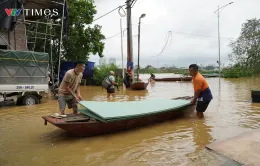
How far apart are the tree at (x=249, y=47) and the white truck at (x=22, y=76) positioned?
13.3 m

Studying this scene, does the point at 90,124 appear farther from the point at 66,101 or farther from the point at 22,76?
the point at 22,76

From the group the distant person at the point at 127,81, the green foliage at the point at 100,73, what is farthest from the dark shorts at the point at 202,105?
the green foliage at the point at 100,73

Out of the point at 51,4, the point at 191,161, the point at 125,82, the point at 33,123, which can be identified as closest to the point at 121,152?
the point at 191,161

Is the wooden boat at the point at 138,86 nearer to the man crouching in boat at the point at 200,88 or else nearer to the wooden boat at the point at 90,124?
the man crouching in boat at the point at 200,88

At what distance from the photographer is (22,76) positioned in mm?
10500

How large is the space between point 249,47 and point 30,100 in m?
17.9

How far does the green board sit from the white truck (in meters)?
5.82

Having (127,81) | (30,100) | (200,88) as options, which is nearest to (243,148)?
(200,88)

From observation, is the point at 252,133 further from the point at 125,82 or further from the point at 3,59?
the point at 125,82

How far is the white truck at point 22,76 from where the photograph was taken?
1002 centimetres

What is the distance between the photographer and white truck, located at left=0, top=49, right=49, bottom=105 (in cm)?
1002

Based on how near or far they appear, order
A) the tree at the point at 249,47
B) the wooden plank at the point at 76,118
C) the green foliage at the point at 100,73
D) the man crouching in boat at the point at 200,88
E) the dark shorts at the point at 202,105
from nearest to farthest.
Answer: the wooden plank at the point at 76,118
the man crouching in boat at the point at 200,88
the dark shorts at the point at 202,105
the tree at the point at 249,47
the green foliage at the point at 100,73

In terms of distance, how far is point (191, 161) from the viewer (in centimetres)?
404

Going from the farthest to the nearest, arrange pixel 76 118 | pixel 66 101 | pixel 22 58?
pixel 22 58 → pixel 66 101 → pixel 76 118
